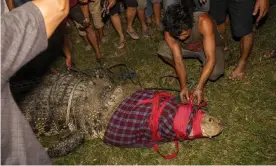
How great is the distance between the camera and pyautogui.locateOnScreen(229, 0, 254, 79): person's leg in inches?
178

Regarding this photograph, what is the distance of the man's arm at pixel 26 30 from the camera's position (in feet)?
4.01

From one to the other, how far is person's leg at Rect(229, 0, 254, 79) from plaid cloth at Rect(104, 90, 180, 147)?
1.84m

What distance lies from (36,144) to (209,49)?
3.20 meters

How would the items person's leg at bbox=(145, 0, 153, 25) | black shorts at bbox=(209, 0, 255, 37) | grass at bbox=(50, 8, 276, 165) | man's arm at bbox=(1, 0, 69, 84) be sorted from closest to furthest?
man's arm at bbox=(1, 0, 69, 84), grass at bbox=(50, 8, 276, 165), black shorts at bbox=(209, 0, 255, 37), person's leg at bbox=(145, 0, 153, 25)

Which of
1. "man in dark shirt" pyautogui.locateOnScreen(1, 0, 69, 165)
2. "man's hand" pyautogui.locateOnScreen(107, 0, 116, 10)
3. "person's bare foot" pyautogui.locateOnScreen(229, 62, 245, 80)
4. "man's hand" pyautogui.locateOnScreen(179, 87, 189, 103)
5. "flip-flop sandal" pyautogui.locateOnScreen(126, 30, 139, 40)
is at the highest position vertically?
"man in dark shirt" pyautogui.locateOnScreen(1, 0, 69, 165)

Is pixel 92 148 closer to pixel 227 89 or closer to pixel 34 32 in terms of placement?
pixel 227 89

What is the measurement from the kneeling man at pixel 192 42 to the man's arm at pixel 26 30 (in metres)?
2.95

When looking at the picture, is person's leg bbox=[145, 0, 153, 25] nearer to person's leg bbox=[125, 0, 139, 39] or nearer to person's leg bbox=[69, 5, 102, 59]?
person's leg bbox=[125, 0, 139, 39]

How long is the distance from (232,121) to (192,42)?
4.60 feet

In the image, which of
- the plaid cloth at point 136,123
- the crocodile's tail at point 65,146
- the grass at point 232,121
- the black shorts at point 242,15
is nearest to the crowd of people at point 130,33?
the black shorts at point 242,15

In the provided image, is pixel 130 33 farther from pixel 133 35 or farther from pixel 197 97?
pixel 197 97

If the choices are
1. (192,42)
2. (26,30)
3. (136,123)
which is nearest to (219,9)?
(192,42)

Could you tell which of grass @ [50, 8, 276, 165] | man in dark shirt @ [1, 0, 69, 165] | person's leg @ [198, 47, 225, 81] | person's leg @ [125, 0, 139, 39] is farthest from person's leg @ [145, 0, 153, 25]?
man in dark shirt @ [1, 0, 69, 165]

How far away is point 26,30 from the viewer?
4.12 ft
